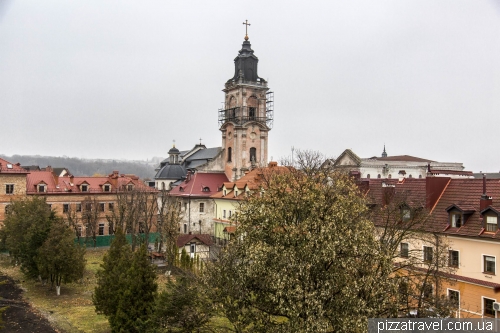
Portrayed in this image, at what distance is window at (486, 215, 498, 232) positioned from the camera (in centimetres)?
2311

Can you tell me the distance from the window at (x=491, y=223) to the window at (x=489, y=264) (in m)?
1.48

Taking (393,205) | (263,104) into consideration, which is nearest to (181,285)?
(393,205)

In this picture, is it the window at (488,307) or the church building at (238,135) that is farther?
the church building at (238,135)

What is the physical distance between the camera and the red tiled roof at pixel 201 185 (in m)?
61.8

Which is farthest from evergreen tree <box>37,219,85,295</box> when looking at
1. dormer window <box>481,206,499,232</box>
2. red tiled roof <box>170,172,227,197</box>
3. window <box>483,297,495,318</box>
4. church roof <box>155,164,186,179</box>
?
church roof <box>155,164,186,179</box>

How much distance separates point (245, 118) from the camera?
66.8 meters

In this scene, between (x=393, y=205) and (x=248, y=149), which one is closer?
(x=393, y=205)

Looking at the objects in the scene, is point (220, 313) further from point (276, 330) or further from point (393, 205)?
point (393, 205)

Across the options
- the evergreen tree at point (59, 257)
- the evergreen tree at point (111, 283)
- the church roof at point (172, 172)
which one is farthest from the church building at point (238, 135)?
the evergreen tree at point (111, 283)

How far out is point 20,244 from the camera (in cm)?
3500

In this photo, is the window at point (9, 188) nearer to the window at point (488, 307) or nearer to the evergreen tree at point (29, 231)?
the evergreen tree at point (29, 231)

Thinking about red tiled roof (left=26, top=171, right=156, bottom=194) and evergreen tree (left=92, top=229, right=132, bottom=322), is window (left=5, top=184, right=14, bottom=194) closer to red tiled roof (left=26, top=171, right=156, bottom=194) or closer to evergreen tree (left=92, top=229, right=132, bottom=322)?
red tiled roof (left=26, top=171, right=156, bottom=194)

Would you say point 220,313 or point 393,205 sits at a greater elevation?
point 393,205

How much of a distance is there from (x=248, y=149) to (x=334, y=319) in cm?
5309
